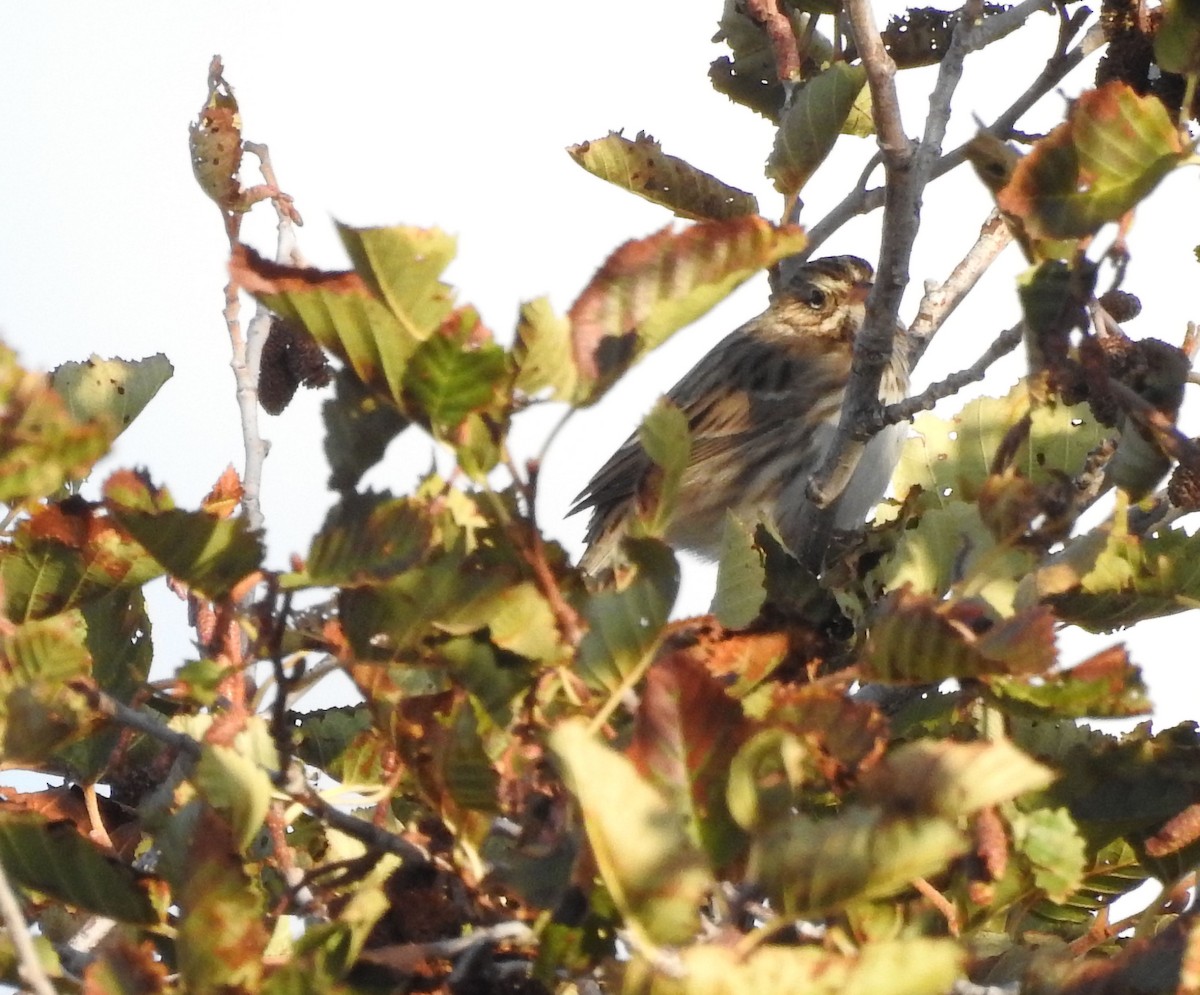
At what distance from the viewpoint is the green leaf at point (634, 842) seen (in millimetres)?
1102

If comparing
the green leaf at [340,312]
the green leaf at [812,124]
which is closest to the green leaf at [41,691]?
the green leaf at [340,312]

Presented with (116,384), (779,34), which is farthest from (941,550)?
(779,34)

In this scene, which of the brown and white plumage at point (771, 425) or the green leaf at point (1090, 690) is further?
the brown and white plumage at point (771, 425)

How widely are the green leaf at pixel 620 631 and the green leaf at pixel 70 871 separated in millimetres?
456

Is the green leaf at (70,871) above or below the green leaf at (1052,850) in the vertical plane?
above

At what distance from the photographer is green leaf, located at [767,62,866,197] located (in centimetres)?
246

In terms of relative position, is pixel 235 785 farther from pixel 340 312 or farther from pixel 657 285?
pixel 657 285

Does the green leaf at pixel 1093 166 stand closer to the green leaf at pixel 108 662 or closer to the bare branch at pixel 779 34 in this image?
the green leaf at pixel 108 662

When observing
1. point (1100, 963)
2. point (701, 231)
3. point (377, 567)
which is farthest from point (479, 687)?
point (1100, 963)

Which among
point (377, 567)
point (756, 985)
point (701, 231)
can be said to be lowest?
point (756, 985)

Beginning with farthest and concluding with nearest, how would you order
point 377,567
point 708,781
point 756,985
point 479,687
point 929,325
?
point 929,325 < point 479,687 < point 377,567 < point 708,781 < point 756,985

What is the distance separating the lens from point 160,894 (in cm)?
150

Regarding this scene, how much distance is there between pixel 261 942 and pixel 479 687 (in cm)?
29

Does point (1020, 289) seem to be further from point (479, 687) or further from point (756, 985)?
point (756, 985)
